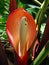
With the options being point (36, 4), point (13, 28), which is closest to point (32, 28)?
point (13, 28)

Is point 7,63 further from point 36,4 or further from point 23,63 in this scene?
point 36,4

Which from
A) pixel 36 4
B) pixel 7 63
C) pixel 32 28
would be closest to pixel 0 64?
pixel 7 63

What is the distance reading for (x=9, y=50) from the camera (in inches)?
22.7

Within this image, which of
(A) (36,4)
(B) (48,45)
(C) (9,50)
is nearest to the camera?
(B) (48,45)

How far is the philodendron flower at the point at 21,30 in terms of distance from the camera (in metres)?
0.46

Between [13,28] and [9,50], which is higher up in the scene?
[13,28]

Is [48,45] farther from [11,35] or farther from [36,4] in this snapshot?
[36,4]

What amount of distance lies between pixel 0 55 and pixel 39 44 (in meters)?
0.11

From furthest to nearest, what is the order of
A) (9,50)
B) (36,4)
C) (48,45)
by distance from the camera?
(36,4) → (9,50) → (48,45)

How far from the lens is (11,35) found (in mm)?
468

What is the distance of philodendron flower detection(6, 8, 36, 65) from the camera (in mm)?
460

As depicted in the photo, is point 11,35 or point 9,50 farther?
point 9,50

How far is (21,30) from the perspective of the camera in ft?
1.54

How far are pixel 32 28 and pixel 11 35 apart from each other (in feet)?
0.16
